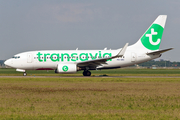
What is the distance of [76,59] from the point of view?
37.7 m

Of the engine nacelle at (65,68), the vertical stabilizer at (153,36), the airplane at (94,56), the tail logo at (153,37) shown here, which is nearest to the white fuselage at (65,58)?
the airplane at (94,56)

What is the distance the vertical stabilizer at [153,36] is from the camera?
38.6 m

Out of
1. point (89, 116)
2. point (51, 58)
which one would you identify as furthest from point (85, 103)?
point (51, 58)

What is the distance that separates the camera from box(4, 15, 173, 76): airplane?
37.5 metres

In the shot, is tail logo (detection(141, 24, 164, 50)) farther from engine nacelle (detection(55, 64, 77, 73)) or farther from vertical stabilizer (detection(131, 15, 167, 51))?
engine nacelle (detection(55, 64, 77, 73))

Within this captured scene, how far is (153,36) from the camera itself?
127ft

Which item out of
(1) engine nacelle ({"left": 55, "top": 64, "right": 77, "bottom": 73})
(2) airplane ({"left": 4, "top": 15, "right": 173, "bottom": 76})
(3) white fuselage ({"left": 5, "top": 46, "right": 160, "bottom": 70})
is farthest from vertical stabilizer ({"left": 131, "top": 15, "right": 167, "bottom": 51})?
(1) engine nacelle ({"left": 55, "top": 64, "right": 77, "bottom": 73})

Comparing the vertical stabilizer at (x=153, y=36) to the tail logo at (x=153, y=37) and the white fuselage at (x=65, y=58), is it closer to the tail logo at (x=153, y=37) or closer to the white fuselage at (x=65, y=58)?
the tail logo at (x=153, y=37)

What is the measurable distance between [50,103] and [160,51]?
25.6m

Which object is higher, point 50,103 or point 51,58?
point 51,58

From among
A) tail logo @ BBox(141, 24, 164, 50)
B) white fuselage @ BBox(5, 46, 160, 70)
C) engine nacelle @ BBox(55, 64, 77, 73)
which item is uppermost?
tail logo @ BBox(141, 24, 164, 50)

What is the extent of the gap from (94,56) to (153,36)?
8.70 m

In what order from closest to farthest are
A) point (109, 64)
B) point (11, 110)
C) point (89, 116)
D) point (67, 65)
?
1. point (89, 116)
2. point (11, 110)
3. point (67, 65)
4. point (109, 64)

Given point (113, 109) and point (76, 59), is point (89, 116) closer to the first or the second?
point (113, 109)
